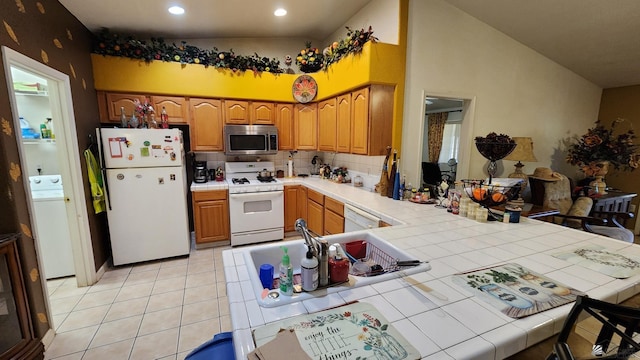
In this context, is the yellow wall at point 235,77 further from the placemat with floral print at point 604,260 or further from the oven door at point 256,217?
the placemat with floral print at point 604,260

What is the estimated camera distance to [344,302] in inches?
39.8

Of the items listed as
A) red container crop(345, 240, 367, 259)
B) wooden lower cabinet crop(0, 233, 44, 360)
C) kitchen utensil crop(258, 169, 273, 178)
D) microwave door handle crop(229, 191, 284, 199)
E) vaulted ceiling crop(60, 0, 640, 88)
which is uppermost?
vaulted ceiling crop(60, 0, 640, 88)

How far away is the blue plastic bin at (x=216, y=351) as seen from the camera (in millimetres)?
1100

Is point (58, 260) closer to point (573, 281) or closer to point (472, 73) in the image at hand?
point (573, 281)

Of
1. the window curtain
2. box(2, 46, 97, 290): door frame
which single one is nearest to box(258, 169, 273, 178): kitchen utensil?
box(2, 46, 97, 290): door frame

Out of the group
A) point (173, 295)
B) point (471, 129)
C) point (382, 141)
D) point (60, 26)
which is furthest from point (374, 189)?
point (60, 26)

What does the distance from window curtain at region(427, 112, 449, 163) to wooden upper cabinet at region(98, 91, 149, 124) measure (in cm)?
570

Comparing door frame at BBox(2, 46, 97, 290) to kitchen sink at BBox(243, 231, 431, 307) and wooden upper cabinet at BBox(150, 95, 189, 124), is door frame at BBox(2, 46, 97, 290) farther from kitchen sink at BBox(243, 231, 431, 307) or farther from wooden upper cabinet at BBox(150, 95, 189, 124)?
kitchen sink at BBox(243, 231, 431, 307)

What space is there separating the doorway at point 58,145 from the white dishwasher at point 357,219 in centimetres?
265

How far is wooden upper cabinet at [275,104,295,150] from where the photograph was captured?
12.9ft

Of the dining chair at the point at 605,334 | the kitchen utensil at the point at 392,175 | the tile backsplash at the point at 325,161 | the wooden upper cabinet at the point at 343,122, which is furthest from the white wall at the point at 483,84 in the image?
the dining chair at the point at 605,334

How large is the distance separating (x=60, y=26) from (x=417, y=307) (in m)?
3.60

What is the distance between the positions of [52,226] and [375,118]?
3476 mm

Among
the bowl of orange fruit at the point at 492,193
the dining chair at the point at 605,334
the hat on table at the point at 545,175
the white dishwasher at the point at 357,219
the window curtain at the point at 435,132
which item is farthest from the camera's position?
the window curtain at the point at 435,132
